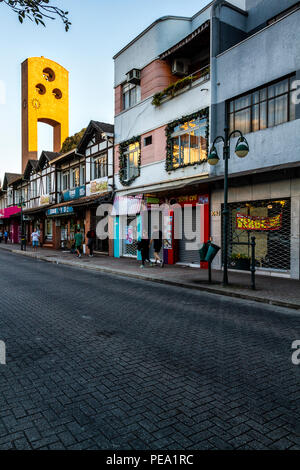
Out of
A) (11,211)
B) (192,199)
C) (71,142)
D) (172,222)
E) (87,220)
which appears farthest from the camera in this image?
(71,142)

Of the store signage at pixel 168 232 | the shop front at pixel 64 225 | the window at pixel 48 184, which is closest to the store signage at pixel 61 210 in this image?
the shop front at pixel 64 225

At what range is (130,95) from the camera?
20.3 meters

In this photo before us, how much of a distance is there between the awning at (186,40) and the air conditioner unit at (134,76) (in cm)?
201

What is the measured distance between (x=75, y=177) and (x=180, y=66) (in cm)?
1367

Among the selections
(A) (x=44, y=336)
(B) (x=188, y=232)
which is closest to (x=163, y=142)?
(B) (x=188, y=232)

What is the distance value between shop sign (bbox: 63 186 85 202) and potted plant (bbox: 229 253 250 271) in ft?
50.5

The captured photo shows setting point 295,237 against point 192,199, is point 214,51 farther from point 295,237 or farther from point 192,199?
point 295,237

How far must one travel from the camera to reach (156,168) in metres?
17.6

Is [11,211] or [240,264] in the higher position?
[11,211]

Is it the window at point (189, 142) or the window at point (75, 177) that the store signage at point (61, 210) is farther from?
the window at point (189, 142)

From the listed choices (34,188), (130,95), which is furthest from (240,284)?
(34,188)

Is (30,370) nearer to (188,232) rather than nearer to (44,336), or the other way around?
(44,336)

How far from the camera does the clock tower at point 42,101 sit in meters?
44.5

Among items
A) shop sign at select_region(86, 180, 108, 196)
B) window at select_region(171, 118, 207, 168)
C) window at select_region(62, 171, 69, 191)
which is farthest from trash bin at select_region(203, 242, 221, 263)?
window at select_region(62, 171, 69, 191)
